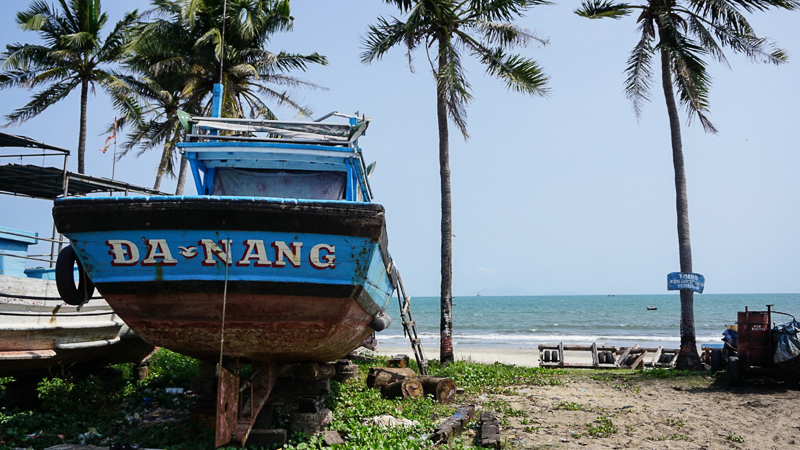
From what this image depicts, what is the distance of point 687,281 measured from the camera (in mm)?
15000

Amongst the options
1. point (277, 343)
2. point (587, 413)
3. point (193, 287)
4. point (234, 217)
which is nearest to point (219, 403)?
point (277, 343)

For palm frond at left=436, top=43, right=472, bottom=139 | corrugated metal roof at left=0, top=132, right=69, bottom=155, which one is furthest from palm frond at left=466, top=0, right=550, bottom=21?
corrugated metal roof at left=0, top=132, right=69, bottom=155

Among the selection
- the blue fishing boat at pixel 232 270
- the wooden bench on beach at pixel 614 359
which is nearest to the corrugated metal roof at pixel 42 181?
the blue fishing boat at pixel 232 270

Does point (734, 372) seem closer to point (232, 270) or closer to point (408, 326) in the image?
point (408, 326)

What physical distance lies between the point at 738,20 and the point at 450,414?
12.9m

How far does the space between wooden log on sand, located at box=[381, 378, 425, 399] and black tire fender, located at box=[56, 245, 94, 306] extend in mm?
4931

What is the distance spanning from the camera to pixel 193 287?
5.71 meters

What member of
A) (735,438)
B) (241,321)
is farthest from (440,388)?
(241,321)

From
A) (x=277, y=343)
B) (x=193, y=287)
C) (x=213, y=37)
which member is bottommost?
(x=277, y=343)

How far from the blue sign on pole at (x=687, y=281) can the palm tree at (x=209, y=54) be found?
1318 cm

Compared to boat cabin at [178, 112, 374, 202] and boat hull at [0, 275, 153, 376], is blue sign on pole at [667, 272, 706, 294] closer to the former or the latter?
boat cabin at [178, 112, 374, 202]

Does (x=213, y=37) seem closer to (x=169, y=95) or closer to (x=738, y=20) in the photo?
(x=169, y=95)

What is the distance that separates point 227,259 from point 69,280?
2.16 m

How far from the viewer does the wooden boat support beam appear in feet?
19.2
